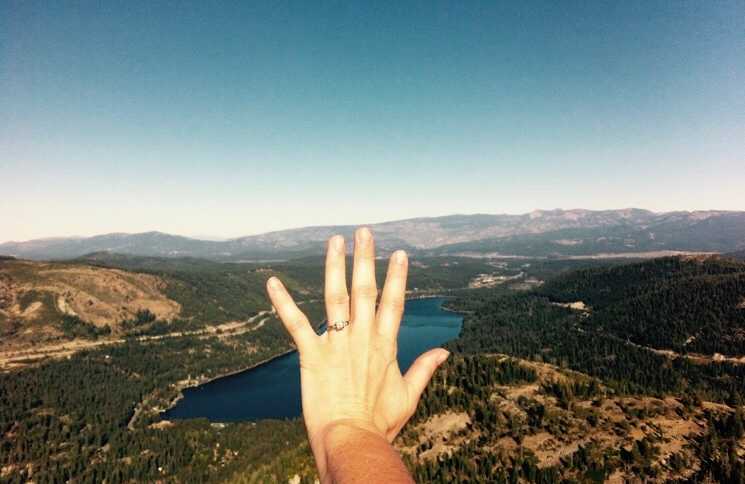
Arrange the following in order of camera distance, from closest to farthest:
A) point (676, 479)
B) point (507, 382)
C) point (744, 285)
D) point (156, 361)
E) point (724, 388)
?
point (676, 479), point (507, 382), point (724, 388), point (744, 285), point (156, 361)

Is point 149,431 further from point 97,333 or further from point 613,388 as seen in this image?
point 613,388

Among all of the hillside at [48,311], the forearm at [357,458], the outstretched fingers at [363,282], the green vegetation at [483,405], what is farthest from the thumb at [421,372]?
the hillside at [48,311]

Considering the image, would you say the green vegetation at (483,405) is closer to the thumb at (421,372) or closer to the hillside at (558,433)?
the hillside at (558,433)

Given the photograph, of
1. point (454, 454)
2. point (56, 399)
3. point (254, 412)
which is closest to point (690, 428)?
point (454, 454)

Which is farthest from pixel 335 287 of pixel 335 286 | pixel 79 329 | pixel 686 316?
pixel 79 329

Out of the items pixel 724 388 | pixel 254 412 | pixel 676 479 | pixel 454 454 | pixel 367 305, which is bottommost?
pixel 254 412

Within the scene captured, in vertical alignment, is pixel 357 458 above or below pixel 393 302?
below

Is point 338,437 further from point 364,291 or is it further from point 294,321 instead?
point 364,291

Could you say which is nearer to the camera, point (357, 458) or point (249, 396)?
point (357, 458)
